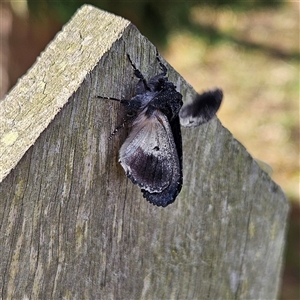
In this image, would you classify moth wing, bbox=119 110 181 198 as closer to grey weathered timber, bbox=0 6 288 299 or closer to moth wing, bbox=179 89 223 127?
grey weathered timber, bbox=0 6 288 299

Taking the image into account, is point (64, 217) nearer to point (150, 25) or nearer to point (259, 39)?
point (150, 25)

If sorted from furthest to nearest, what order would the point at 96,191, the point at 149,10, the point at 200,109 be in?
the point at 149,10 < the point at 200,109 < the point at 96,191

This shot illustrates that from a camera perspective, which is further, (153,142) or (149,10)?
(149,10)

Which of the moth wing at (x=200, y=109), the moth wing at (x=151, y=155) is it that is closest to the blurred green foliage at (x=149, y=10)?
the moth wing at (x=200, y=109)

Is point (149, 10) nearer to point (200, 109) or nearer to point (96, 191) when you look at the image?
point (200, 109)

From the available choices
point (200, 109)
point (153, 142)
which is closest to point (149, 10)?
point (200, 109)

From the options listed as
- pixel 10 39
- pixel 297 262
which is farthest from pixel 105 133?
pixel 297 262

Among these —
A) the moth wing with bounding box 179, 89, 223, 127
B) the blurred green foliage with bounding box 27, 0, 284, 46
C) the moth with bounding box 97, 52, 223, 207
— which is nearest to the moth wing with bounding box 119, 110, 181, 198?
the moth with bounding box 97, 52, 223, 207
